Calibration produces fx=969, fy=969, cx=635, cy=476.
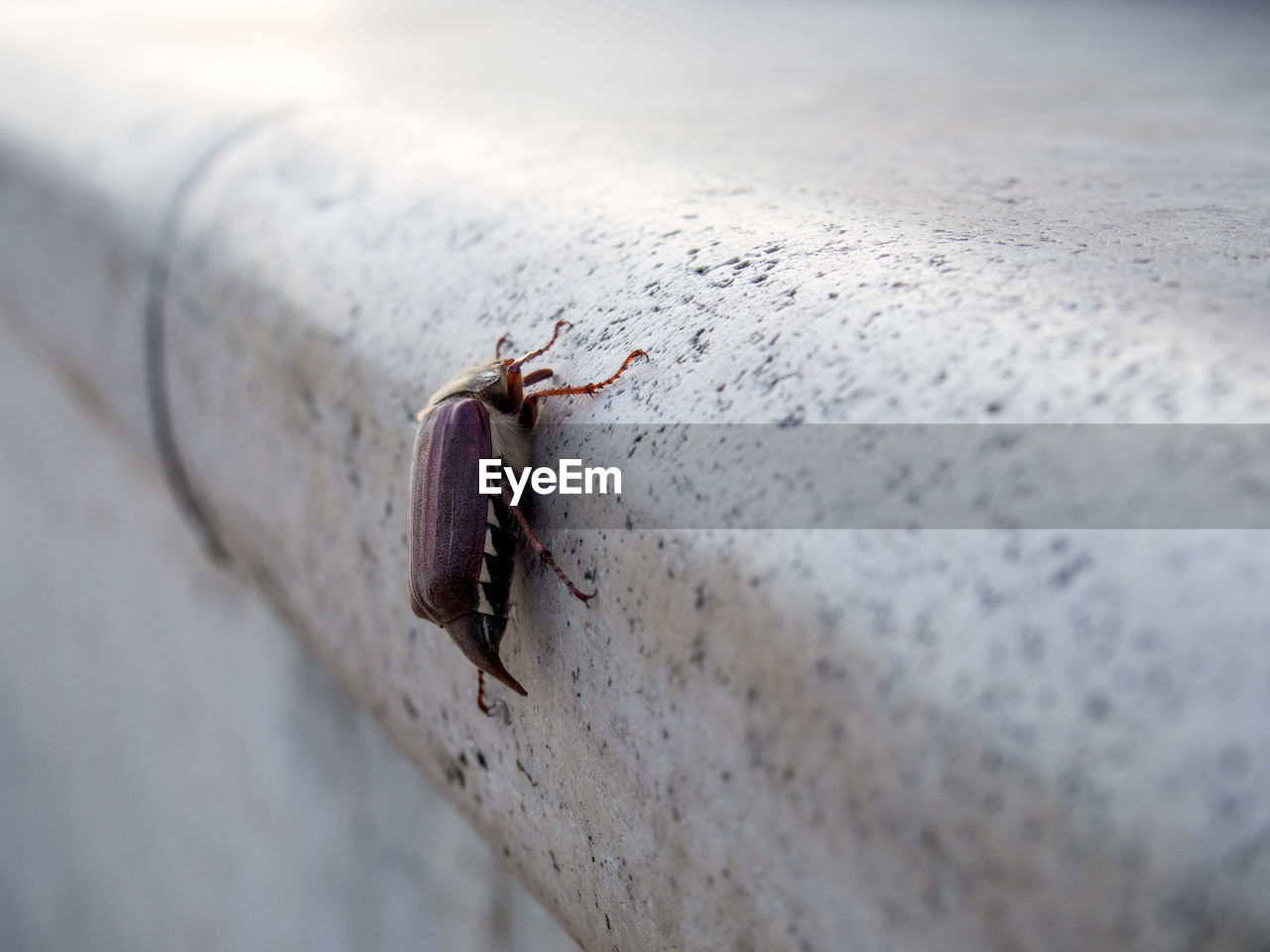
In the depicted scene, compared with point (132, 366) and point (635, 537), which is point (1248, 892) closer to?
point (635, 537)

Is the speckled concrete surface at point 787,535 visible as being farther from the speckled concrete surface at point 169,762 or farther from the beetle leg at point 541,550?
the speckled concrete surface at point 169,762

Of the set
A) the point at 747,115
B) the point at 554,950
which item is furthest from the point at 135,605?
the point at 747,115

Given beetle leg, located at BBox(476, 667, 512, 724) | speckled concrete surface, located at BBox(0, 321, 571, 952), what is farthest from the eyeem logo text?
speckled concrete surface, located at BBox(0, 321, 571, 952)

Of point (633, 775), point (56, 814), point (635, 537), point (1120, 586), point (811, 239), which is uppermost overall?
point (811, 239)

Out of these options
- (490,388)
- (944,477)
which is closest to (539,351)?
(490,388)

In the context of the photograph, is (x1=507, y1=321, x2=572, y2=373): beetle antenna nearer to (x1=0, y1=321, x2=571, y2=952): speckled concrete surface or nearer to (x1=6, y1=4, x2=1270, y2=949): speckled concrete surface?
(x1=6, y1=4, x2=1270, y2=949): speckled concrete surface

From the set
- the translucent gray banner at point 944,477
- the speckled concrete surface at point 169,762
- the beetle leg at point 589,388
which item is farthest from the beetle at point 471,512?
the speckled concrete surface at point 169,762

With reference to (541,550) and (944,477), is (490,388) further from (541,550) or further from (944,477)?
(944,477)
